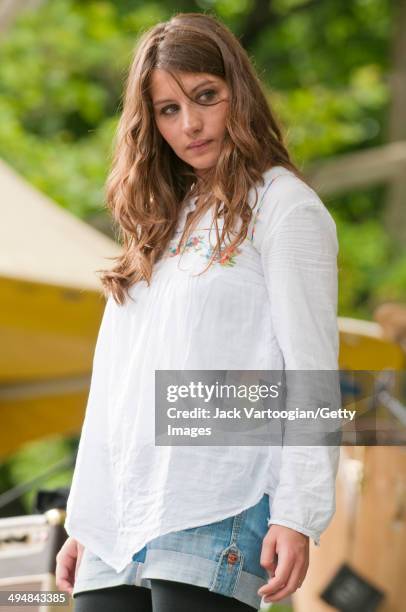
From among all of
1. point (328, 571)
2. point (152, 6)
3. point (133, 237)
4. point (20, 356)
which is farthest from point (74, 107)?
point (133, 237)

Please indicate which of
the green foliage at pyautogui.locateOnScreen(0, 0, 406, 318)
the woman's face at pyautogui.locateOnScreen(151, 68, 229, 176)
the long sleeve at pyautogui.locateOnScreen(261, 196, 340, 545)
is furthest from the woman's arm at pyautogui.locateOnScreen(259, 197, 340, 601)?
the green foliage at pyautogui.locateOnScreen(0, 0, 406, 318)

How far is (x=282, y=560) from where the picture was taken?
119 cm

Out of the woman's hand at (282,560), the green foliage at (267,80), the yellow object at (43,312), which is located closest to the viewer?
the woman's hand at (282,560)

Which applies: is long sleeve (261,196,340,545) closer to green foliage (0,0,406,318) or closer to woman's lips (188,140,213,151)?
woman's lips (188,140,213,151)

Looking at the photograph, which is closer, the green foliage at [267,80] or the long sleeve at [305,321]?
the long sleeve at [305,321]

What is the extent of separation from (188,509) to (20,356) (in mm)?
2232

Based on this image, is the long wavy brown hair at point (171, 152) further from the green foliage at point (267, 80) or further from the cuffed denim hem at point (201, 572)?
the green foliage at point (267, 80)

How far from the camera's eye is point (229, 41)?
141cm

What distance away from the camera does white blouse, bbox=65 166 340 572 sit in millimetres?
1233

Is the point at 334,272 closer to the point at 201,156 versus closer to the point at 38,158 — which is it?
the point at 201,156

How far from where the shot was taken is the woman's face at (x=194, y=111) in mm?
1379

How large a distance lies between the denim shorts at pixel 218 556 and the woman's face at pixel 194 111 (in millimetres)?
452

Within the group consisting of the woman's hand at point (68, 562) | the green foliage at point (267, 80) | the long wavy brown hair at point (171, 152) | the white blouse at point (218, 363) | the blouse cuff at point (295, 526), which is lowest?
the woman's hand at point (68, 562)

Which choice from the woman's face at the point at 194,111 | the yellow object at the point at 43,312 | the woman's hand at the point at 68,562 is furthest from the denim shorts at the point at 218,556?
the yellow object at the point at 43,312
